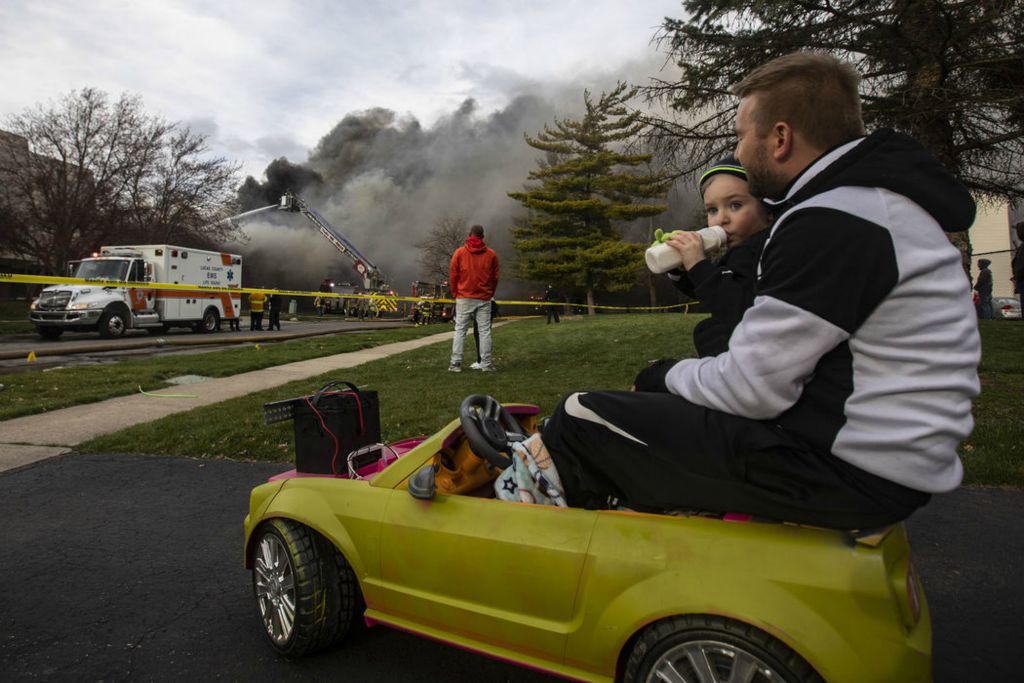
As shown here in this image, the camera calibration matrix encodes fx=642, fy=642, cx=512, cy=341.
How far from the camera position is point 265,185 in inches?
2324

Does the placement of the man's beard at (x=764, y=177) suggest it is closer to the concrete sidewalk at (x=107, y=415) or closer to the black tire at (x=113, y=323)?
the concrete sidewalk at (x=107, y=415)

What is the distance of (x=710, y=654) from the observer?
166 centimetres

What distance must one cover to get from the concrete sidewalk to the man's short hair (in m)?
5.85

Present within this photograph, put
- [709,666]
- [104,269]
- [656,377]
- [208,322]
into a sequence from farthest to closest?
[208,322]
[104,269]
[656,377]
[709,666]

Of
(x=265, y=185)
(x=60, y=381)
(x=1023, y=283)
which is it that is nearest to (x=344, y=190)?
(x=265, y=185)

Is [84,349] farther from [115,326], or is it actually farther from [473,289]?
[473,289]

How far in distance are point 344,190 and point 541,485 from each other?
58356 millimetres

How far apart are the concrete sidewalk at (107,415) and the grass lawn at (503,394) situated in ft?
1.19

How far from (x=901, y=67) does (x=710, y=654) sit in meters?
8.54

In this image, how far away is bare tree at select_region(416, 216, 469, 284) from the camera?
4688 cm

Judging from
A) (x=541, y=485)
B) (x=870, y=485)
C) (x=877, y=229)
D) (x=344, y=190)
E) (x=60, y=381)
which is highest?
(x=344, y=190)

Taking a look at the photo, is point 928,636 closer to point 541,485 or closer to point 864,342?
point 864,342

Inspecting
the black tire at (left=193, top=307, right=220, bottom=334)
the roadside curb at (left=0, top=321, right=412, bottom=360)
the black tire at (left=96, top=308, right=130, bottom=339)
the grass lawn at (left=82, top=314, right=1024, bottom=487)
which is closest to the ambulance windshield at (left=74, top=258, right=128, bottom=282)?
the black tire at (left=96, top=308, right=130, bottom=339)

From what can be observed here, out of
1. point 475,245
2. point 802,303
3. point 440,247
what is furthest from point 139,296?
point 440,247
